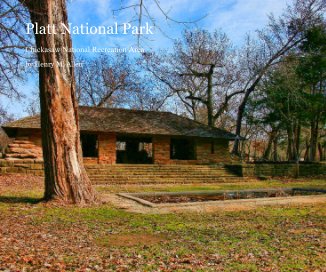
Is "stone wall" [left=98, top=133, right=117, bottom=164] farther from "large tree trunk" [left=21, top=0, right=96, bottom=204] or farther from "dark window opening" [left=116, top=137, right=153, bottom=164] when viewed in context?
"large tree trunk" [left=21, top=0, right=96, bottom=204]

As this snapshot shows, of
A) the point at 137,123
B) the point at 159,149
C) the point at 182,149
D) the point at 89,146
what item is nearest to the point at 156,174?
the point at 159,149

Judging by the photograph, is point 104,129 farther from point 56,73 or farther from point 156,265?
point 156,265

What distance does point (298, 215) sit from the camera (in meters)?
8.29

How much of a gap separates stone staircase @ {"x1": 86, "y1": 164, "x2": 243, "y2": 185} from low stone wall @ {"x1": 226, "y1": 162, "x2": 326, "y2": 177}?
24.4 inches

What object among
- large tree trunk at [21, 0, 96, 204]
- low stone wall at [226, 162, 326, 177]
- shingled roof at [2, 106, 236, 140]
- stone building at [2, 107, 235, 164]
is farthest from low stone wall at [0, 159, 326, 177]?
large tree trunk at [21, 0, 96, 204]

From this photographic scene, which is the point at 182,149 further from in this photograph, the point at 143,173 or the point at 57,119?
the point at 57,119

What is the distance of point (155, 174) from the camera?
19469 mm

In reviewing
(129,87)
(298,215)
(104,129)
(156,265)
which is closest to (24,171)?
(104,129)

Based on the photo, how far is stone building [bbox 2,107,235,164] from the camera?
20.4m

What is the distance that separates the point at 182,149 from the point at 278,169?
26.3 ft

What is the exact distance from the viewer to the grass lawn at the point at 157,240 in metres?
4.42

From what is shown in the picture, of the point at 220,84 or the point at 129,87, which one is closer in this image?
the point at 220,84

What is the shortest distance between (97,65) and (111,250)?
32377mm

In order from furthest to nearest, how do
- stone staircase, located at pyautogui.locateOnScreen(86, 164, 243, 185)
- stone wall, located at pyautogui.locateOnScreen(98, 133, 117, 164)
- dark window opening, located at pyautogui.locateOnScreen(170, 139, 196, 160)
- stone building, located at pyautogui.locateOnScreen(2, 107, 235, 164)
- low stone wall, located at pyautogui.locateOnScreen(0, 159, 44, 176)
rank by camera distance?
dark window opening, located at pyautogui.locateOnScreen(170, 139, 196, 160) → stone wall, located at pyautogui.locateOnScreen(98, 133, 117, 164) → stone building, located at pyautogui.locateOnScreen(2, 107, 235, 164) → stone staircase, located at pyautogui.locateOnScreen(86, 164, 243, 185) → low stone wall, located at pyautogui.locateOnScreen(0, 159, 44, 176)
